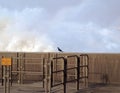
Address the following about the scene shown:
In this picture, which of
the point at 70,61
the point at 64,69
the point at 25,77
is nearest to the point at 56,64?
the point at 70,61

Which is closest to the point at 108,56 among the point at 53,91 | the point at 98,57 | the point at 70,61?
the point at 98,57

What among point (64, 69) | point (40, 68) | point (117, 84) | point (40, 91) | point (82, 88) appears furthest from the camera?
point (40, 68)

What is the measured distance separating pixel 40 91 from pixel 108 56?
602 cm

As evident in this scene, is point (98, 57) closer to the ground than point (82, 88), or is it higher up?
higher up

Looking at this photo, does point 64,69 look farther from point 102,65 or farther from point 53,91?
point 102,65

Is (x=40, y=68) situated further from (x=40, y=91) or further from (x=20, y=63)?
(x=40, y=91)

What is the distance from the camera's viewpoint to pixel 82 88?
21141 millimetres

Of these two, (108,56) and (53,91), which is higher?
(108,56)

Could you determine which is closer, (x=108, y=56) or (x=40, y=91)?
(x=40, y=91)

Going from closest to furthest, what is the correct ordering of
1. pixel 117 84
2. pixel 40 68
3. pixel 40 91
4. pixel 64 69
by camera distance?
pixel 64 69, pixel 40 91, pixel 117 84, pixel 40 68

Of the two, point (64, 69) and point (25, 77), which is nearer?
point (64, 69)

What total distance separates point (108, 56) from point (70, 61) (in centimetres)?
221

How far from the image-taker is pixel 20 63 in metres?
24.7

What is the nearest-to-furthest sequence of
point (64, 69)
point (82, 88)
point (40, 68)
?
point (64, 69) → point (82, 88) → point (40, 68)
